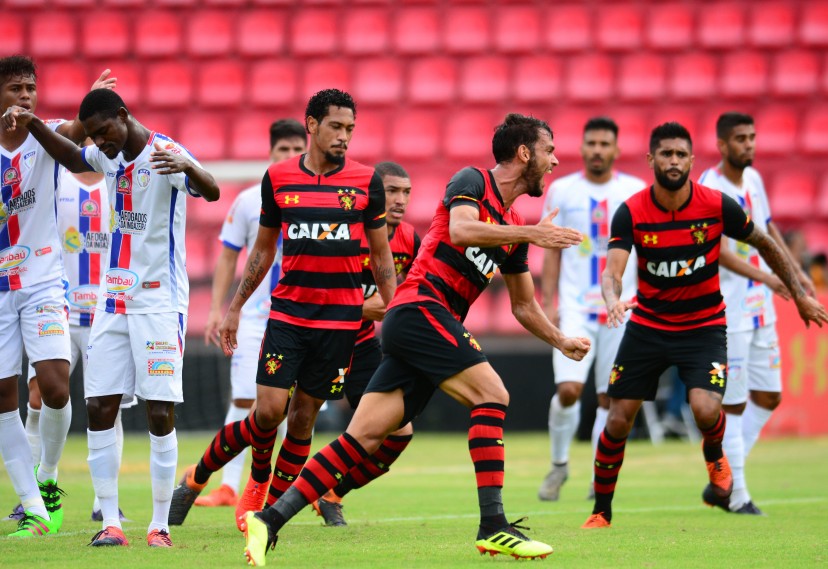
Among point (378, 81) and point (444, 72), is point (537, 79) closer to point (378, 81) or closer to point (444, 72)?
point (444, 72)

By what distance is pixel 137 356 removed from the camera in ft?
21.9

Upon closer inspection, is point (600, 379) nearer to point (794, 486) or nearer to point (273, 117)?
point (794, 486)

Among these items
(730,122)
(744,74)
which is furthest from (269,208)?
(744,74)

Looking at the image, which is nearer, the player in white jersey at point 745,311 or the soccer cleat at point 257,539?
the soccer cleat at point 257,539

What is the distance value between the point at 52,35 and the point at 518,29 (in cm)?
788

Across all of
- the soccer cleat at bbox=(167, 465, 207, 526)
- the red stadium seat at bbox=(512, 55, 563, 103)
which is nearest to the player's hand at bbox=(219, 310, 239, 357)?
the soccer cleat at bbox=(167, 465, 207, 526)

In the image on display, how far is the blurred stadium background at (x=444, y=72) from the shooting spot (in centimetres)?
1892

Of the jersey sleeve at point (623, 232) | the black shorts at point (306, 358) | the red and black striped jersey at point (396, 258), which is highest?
the jersey sleeve at point (623, 232)

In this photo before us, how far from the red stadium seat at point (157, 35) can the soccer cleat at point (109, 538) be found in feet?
49.5

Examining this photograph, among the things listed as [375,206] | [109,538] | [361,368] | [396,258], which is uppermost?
[375,206]

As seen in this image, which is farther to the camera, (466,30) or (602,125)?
(466,30)

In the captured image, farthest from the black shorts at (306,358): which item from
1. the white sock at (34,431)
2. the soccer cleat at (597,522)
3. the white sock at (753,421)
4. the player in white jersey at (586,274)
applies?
the white sock at (753,421)

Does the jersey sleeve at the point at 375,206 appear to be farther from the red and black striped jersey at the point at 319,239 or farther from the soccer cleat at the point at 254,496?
the soccer cleat at the point at 254,496

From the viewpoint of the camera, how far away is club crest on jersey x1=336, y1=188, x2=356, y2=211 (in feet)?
22.7
